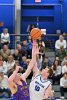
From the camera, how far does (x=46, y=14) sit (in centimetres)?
2014

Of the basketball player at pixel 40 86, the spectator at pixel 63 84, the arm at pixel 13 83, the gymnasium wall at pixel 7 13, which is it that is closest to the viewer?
the arm at pixel 13 83

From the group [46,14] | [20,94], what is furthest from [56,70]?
[20,94]

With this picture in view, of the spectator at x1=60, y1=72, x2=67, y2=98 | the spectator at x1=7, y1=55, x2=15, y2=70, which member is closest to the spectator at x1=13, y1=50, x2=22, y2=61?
the spectator at x1=7, y1=55, x2=15, y2=70

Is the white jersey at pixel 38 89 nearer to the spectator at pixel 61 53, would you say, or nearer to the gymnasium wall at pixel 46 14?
the spectator at pixel 61 53

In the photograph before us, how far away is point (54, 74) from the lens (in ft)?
48.3

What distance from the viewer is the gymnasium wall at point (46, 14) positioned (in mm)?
20031

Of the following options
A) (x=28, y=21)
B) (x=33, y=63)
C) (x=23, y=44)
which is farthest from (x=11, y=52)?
→ (x=33, y=63)

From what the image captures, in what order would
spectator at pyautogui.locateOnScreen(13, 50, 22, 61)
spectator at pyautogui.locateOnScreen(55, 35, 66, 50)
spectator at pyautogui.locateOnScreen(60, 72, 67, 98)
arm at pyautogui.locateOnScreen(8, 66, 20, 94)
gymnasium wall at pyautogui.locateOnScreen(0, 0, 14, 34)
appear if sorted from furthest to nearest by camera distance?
gymnasium wall at pyautogui.locateOnScreen(0, 0, 14, 34) < spectator at pyautogui.locateOnScreen(55, 35, 66, 50) < spectator at pyautogui.locateOnScreen(13, 50, 22, 61) < spectator at pyautogui.locateOnScreen(60, 72, 67, 98) < arm at pyautogui.locateOnScreen(8, 66, 20, 94)

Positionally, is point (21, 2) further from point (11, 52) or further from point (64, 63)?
point (64, 63)

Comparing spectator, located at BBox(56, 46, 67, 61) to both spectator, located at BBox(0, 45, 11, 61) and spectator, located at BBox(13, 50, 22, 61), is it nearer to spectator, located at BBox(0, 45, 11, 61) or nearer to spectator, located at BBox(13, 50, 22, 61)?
spectator, located at BBox(13, 50, 22, 61)

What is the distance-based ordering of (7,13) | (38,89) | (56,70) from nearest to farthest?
(38,89), (56,70), (7,13)

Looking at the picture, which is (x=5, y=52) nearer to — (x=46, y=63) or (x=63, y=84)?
(x=46, y=63)

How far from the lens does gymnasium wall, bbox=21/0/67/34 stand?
2003 cm

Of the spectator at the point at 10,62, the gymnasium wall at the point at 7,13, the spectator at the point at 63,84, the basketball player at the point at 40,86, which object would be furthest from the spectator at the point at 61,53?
the basketball player at the point at 40,86
